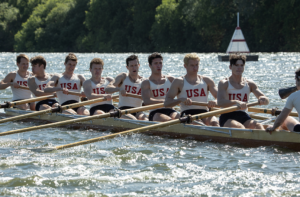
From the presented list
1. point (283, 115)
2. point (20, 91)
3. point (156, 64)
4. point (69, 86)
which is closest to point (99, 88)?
point (69, 86)

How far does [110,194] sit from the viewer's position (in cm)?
537

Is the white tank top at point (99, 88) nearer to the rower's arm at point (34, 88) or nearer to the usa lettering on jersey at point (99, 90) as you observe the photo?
the usa lettering on jersey at point (99, 90)

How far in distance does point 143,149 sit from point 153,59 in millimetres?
1662

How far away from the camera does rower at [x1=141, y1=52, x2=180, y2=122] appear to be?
27.2 ft

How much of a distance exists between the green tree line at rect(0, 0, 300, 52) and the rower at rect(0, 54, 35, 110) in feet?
113

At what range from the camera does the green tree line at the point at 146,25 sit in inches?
1759

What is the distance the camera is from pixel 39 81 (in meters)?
10.3

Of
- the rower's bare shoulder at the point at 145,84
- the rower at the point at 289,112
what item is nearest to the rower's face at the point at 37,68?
the rower's bare shoulder at the point at 145,84

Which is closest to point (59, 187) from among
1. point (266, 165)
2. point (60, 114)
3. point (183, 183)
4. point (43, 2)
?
point (183, 183)

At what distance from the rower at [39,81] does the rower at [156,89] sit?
246cm

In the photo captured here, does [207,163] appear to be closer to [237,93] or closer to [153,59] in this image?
[237,93]

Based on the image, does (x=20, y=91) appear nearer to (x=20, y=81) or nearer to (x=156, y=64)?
(x=20, y=81)

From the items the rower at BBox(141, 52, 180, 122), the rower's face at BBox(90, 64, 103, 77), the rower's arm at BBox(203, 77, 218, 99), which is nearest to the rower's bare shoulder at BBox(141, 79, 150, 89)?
the rower at BBox(141, 52, 180, 122)

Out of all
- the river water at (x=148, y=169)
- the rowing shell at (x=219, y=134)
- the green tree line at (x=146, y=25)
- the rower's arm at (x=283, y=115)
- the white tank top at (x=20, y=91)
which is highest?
the green tree line at (x=146, y=25)
